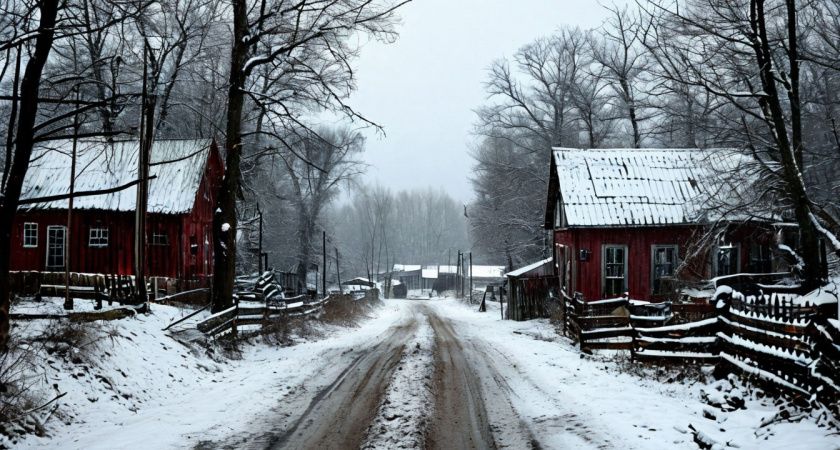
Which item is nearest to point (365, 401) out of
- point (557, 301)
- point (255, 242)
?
point (557, 301)

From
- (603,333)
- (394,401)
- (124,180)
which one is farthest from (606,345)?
(124,180)

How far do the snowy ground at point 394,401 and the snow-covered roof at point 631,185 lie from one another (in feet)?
31.4

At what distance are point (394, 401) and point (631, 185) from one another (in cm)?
1677

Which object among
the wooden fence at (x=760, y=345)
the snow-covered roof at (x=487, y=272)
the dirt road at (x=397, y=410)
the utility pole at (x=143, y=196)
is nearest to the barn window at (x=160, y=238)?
the utility pole at (x=143, y=196)

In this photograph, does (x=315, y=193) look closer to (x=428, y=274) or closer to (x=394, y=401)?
(x=394, y=401)

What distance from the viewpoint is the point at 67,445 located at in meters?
6.64

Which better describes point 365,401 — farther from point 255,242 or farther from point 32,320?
point 255,242

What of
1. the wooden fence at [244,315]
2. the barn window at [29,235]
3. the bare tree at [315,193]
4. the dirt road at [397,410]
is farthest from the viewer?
the bare tree at [315,193]

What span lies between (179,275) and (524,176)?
66.5 ft

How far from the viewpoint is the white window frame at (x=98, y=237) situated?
84.5ft

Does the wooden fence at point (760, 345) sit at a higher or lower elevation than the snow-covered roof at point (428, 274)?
higher

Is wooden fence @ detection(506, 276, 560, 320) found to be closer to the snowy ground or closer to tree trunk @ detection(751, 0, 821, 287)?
tree trunk @ detection(751, 0, 821, 287)

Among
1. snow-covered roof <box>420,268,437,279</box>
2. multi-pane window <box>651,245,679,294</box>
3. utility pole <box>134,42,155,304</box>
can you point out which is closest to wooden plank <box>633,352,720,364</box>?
utility pole <box>134,42,155,304</box>

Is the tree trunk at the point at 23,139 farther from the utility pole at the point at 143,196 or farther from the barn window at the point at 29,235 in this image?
the barn window at the point at 29,235
